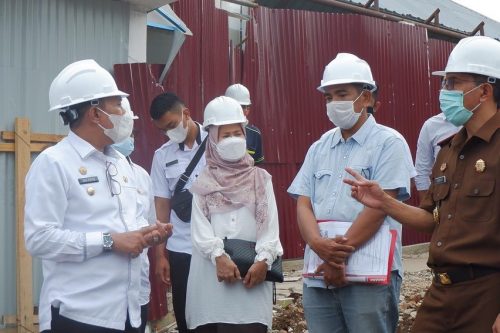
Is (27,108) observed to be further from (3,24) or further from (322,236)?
(322,236)

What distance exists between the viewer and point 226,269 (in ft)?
13.7

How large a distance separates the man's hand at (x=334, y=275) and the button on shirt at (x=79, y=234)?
1048 millimetres

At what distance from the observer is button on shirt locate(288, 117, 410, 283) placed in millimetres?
3936

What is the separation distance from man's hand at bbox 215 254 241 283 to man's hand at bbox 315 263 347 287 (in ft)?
1.88

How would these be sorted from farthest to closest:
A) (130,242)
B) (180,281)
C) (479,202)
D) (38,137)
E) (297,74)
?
(297,74) < (38,137) < (180,281) < (130,242) < (479,202)

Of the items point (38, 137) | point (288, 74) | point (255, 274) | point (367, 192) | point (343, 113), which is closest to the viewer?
point (367, 192)

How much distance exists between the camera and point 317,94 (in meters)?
10.9

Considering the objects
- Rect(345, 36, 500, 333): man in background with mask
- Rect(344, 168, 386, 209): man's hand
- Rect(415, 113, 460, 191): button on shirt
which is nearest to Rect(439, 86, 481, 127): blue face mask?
Rect(345, 36, 500, 333): man in background with mask

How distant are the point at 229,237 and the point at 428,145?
249cm

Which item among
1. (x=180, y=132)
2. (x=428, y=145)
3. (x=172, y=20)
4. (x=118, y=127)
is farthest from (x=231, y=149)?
(x=172, y=20)

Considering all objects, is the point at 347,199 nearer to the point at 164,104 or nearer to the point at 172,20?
the point at 164,104

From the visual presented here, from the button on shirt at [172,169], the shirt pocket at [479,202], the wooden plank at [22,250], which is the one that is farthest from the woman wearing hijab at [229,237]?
the wooden plank at [22,250]

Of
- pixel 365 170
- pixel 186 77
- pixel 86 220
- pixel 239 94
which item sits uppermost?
pixel 186 77

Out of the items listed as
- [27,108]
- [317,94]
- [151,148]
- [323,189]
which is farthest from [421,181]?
[317,94]
